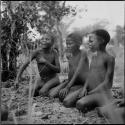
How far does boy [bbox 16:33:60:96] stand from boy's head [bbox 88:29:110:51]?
1241mm

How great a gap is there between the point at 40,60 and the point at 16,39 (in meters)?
1.84

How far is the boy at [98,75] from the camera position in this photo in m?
3.69

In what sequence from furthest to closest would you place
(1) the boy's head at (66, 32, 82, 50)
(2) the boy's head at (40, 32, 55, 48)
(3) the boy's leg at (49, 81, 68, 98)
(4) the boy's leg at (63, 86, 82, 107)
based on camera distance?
1. (2) the boy's head at (40, 32, 55, 48)
2. (3) the boy's leg at (49, 81, 68, 98)
3. (1) the boy's head at (66, 32, 82, 50)
4. (4) the boy's leg at (63, 86, 82, 107)

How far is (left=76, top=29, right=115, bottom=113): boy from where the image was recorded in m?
3.69

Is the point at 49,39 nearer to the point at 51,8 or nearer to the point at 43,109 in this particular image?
the point at 43,109

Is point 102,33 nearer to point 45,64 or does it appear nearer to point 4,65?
point 45,64

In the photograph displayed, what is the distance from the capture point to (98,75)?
3.85 metres

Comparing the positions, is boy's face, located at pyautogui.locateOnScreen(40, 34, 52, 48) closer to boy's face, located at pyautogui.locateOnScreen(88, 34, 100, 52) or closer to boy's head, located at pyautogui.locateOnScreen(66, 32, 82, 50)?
boy's head, located at pyautogui.locateOnScreen(66, 32, 82, 50)

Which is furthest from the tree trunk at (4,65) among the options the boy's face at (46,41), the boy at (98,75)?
the boy at (98,75)

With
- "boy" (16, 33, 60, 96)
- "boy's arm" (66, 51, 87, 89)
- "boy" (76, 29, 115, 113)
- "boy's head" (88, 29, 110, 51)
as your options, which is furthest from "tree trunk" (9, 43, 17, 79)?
"boy's head" (88, 29, 110, 51)

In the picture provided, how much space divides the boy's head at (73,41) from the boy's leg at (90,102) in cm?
91

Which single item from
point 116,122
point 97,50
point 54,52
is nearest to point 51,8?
point 54,52

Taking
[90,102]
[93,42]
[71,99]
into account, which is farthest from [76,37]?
[90,102]

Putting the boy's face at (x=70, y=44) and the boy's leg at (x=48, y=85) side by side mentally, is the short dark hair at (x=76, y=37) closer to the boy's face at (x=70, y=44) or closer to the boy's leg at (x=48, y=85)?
the boy's face at (x=70, y=44)
